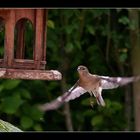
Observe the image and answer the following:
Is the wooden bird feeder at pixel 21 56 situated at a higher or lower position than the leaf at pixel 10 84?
higher

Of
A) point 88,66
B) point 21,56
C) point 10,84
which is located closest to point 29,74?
point 21,56

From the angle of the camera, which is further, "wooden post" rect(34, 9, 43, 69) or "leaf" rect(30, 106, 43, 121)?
"leaf" rect(30, 106, 43, 121)

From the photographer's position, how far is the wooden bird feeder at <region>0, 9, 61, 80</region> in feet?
7.39

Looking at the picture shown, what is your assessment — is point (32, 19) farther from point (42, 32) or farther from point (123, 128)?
point (123, 128)

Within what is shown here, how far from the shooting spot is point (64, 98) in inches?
81.5

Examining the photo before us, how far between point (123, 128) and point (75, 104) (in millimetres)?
492

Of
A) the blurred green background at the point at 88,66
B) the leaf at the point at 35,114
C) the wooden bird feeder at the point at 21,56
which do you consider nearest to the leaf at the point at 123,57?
the blurred green background at the point at 88,66

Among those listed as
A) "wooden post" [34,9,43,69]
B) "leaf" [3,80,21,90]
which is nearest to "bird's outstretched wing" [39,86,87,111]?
"wooden post" [34,9,43,69]

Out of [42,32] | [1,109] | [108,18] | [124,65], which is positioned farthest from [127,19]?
[42,32]

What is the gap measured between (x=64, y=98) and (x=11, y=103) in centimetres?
257

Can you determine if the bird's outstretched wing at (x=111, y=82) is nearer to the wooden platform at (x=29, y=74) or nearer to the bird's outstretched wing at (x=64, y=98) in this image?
the bird's outstretched wing at (x=64, y=98)

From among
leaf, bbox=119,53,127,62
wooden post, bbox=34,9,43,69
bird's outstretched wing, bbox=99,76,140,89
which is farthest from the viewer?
leaf, bbox=119,53,127,62

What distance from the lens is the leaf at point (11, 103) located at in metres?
4.54

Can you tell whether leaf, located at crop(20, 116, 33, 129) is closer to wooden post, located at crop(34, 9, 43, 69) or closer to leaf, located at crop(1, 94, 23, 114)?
leaf, located at crop(1, 94, 23, 114)
